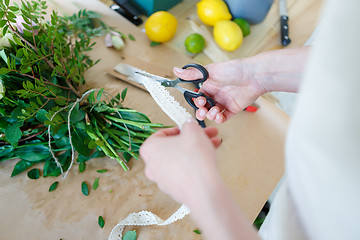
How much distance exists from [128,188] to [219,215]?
0.41 m

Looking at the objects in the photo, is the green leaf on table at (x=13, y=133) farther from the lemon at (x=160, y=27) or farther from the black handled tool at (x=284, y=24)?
the black handled tool at (x=284, y=24)

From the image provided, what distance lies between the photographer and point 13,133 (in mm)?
542

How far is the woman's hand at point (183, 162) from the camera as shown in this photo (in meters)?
0.27

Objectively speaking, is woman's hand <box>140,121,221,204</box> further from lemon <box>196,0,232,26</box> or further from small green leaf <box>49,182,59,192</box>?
lemon <box>196,0,232,26</box>

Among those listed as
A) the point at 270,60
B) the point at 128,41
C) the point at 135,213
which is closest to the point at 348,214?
the point at 270,60

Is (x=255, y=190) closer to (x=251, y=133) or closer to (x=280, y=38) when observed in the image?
(x=251, y=133)

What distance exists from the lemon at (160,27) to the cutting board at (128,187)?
0.10m

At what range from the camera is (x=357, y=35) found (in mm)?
208

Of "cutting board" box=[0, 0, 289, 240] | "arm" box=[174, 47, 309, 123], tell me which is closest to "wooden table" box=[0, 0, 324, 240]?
"cutting board" box=[0, 0, 289, 240]

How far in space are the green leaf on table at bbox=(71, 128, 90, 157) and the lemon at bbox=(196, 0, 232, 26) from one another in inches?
21.8

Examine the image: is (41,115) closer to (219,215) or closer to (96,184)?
(96,184)

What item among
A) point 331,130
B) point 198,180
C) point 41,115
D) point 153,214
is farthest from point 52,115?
point 331,130

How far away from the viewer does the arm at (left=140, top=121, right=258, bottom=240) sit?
26 centimetres

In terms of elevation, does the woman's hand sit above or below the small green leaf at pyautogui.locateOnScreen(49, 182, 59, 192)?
above
